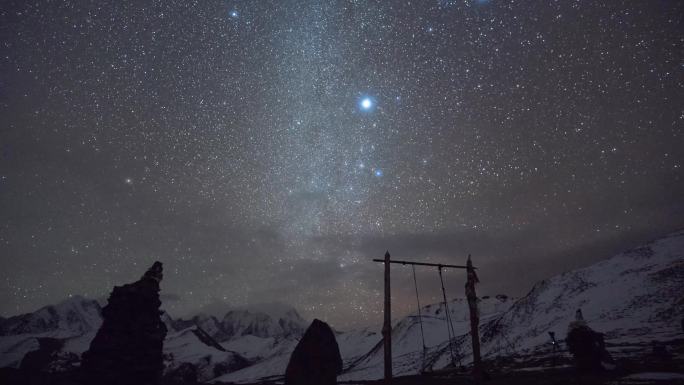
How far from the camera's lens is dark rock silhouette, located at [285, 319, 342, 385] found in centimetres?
1719

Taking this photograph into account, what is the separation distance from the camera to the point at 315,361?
17.5 m

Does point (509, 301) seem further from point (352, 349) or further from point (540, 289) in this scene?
point (352, 349)

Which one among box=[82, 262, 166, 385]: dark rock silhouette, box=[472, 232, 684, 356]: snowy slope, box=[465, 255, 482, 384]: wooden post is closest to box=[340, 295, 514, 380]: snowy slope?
box=[472, 232, 684, 356]: snowy slope

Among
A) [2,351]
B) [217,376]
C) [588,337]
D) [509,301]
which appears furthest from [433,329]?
[2,351]

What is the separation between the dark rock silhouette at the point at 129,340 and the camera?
172 feet

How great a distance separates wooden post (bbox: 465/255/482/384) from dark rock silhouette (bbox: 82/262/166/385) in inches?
2110

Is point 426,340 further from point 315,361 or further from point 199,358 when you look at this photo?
point 315,361

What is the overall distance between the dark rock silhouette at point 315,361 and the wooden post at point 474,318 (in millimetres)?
6711

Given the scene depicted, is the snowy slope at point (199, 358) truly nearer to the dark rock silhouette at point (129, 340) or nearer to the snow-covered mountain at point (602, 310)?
the dark rock silhouette at point (129, 340)

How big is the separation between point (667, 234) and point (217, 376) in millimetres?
147176

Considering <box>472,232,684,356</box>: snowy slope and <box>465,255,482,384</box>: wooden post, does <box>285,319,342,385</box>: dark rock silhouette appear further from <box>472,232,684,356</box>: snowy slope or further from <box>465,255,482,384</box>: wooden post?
<box>472,232,684,356</box>: snowy slope

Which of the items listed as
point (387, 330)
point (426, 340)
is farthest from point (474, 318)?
point (426, 340)

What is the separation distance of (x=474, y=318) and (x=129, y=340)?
55.5 metres

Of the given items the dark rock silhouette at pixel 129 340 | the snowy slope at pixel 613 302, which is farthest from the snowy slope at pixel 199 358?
the snowy slope at pixel 613 302
